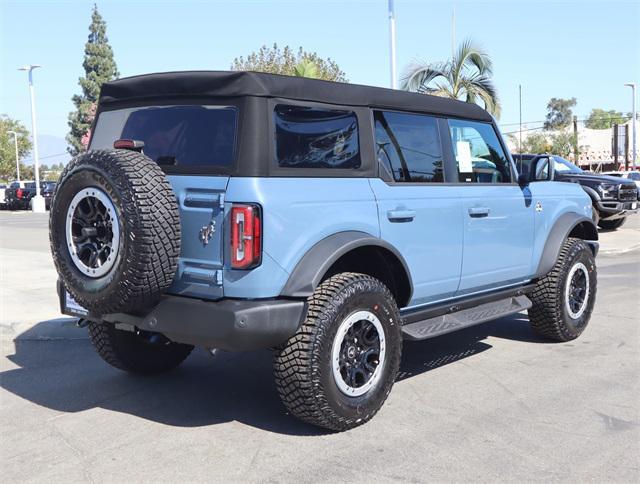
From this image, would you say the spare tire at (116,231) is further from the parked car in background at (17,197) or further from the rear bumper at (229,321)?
the parked car in background at (17,197)

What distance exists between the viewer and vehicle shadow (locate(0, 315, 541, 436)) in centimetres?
461

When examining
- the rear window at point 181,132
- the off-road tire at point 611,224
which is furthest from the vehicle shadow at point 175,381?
the off-road tire at point 611,224

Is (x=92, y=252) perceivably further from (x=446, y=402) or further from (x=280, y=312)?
Result: (x=446, y=402)

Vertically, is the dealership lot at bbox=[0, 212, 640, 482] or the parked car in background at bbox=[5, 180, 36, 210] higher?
the parked car in background at bbox=[5, 180, 36, 210]

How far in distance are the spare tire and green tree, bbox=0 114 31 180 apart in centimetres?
7941

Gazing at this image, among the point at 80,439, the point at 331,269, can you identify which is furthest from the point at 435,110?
the point at 80,439

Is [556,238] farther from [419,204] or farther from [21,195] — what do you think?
[21,195]

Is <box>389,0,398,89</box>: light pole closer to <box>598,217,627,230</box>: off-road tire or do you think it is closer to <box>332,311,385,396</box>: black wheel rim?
<box>598,217,627,230</box>: off-road tire

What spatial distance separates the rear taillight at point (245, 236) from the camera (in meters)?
3.79

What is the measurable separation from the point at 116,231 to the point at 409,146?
2196 millimetres

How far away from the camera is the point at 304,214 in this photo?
4027 mm

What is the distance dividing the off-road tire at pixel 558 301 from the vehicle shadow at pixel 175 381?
401 mm

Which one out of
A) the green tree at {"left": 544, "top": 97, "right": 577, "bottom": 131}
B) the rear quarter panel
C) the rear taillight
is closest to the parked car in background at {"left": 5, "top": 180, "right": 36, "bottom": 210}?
the rear quarter panel

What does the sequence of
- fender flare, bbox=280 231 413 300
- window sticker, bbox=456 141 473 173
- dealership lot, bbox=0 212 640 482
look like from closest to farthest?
dealership lot, bbox=0 212 640 482 → fender flare, bbox=280 231 413 300 → window sticker, bbox=456 141 473 173
